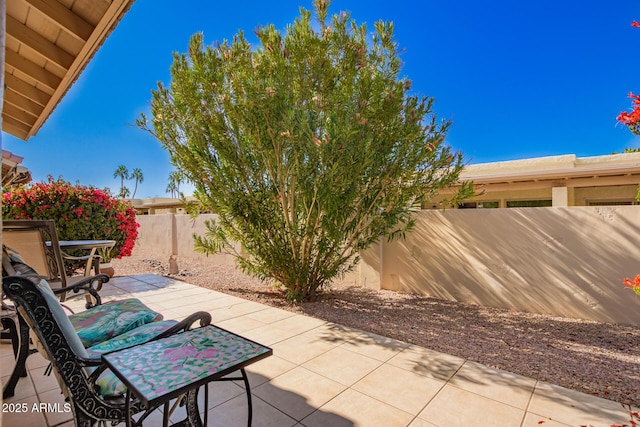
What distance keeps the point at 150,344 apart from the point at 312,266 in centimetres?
380

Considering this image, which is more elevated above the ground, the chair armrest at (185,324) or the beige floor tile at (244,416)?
the chair armrest at (185,324)

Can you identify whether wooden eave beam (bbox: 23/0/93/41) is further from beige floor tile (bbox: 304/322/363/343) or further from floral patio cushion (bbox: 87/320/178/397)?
beige floor tile (bbox: 304/322/363/343)

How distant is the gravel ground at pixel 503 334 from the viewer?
294cm

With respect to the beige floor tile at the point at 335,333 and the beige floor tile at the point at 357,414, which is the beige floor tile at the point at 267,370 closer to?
the beige floor tile at the point at 357,414

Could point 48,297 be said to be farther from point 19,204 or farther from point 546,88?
point 546,88

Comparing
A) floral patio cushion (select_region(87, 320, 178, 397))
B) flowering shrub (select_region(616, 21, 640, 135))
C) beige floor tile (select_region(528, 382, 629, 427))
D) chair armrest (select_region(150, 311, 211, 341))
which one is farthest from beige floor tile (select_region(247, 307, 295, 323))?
flowering shrub (select_region(616, 21, 640, 135))

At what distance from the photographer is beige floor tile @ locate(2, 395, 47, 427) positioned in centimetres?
217

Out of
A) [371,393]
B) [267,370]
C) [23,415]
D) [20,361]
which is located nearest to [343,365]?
[371,393]

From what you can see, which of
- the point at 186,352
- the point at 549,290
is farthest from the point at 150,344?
the point at 549,290

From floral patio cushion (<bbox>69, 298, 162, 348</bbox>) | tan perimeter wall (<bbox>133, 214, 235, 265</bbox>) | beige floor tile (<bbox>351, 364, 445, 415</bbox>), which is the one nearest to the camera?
floral patio cushion (<bbox>69, 298, 162, 348</bbox>)

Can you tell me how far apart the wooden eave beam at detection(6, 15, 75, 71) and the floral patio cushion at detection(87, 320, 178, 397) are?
2.98 metres

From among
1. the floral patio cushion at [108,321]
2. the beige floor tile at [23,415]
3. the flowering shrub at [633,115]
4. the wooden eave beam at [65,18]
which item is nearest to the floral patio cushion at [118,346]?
the floral patio cushion at [108,321]

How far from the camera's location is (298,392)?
2570 mm

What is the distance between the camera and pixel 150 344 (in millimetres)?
1770
